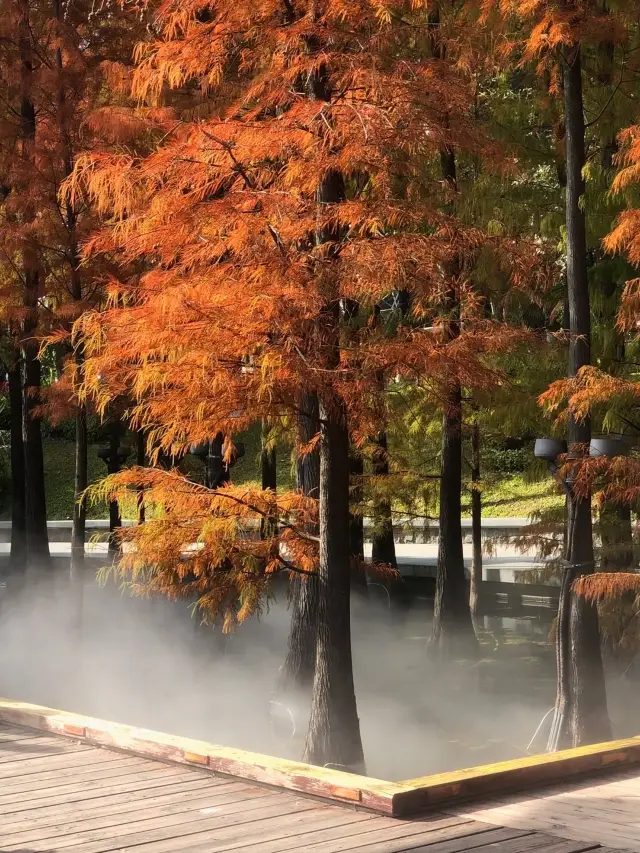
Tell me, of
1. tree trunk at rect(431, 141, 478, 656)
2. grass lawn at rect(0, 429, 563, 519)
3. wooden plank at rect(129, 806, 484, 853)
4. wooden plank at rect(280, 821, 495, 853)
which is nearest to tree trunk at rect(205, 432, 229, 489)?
tree trunk at rect(431, 141, 478, 656)

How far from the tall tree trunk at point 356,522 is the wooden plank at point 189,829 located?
34.2ft

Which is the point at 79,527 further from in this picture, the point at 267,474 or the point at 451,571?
the point at 451,571

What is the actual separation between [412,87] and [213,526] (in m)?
4.08

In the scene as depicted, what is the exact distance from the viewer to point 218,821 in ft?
19.8

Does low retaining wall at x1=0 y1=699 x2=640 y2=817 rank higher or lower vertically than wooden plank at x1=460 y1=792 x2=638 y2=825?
higher

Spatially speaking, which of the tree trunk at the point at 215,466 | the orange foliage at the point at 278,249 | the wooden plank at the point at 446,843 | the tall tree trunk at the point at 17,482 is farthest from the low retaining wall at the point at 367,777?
the tall tree trunk at the point at 17,482

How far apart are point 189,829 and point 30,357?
14.4 m

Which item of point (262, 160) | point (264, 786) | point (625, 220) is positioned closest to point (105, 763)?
point (264, 786)

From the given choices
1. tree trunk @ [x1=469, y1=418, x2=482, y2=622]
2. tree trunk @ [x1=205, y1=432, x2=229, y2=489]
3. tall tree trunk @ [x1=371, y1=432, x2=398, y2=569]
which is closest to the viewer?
tree trunk @ [x1=205, y1=432, x2=229, y2=489]

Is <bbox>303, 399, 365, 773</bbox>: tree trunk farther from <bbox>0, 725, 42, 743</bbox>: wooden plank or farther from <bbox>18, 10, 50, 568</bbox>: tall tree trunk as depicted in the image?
<bbox>18, 10, 50, 568</bbox>: tall tree trunk

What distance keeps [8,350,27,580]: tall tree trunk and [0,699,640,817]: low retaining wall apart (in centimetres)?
1594

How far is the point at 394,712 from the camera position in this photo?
14531 mm

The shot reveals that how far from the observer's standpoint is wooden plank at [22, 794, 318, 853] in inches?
220

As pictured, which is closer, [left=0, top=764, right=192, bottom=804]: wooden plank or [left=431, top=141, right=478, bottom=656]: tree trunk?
[left=0, top=764, right=192, bottom=804]: wooden plank
